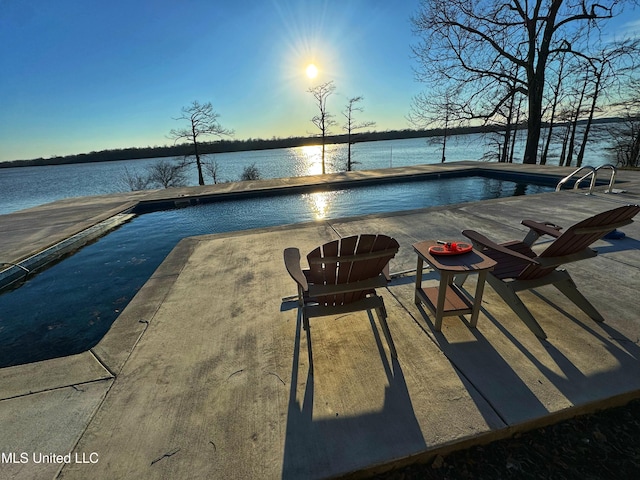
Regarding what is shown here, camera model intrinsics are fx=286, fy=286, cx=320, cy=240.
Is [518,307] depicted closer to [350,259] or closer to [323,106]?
[350,259]

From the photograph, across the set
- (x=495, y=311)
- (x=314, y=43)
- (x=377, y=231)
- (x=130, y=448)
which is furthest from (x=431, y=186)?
(x=130, y=448)

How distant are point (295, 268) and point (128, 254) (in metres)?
4.69

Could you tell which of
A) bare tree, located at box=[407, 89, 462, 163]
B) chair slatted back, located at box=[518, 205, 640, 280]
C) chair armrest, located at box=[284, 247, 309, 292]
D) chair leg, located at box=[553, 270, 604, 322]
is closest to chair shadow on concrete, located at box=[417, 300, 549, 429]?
chair slatted back, located at box=[518, 205, 640, 280]

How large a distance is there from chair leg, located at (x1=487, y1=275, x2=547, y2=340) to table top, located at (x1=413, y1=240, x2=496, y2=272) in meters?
0.27

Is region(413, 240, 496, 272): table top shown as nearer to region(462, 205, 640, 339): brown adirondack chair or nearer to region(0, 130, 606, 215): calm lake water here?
region(462, 205, 640, 339): brown adirondack chair

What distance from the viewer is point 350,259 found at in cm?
182

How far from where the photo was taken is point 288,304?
275 centimetres

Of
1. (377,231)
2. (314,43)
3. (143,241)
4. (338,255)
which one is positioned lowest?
(143,241)

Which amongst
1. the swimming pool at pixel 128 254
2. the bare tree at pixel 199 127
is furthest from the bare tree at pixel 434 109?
the bare tree at pixel 199 127

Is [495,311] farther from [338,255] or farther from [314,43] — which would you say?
[314,43]

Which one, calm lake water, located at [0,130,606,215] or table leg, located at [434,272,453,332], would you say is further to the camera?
calm lake water, located at [0,130,606,215]

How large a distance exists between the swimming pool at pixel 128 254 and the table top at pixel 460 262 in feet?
10.8

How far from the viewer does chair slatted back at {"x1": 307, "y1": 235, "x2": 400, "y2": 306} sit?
1794 mm

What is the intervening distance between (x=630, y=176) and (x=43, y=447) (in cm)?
1279
